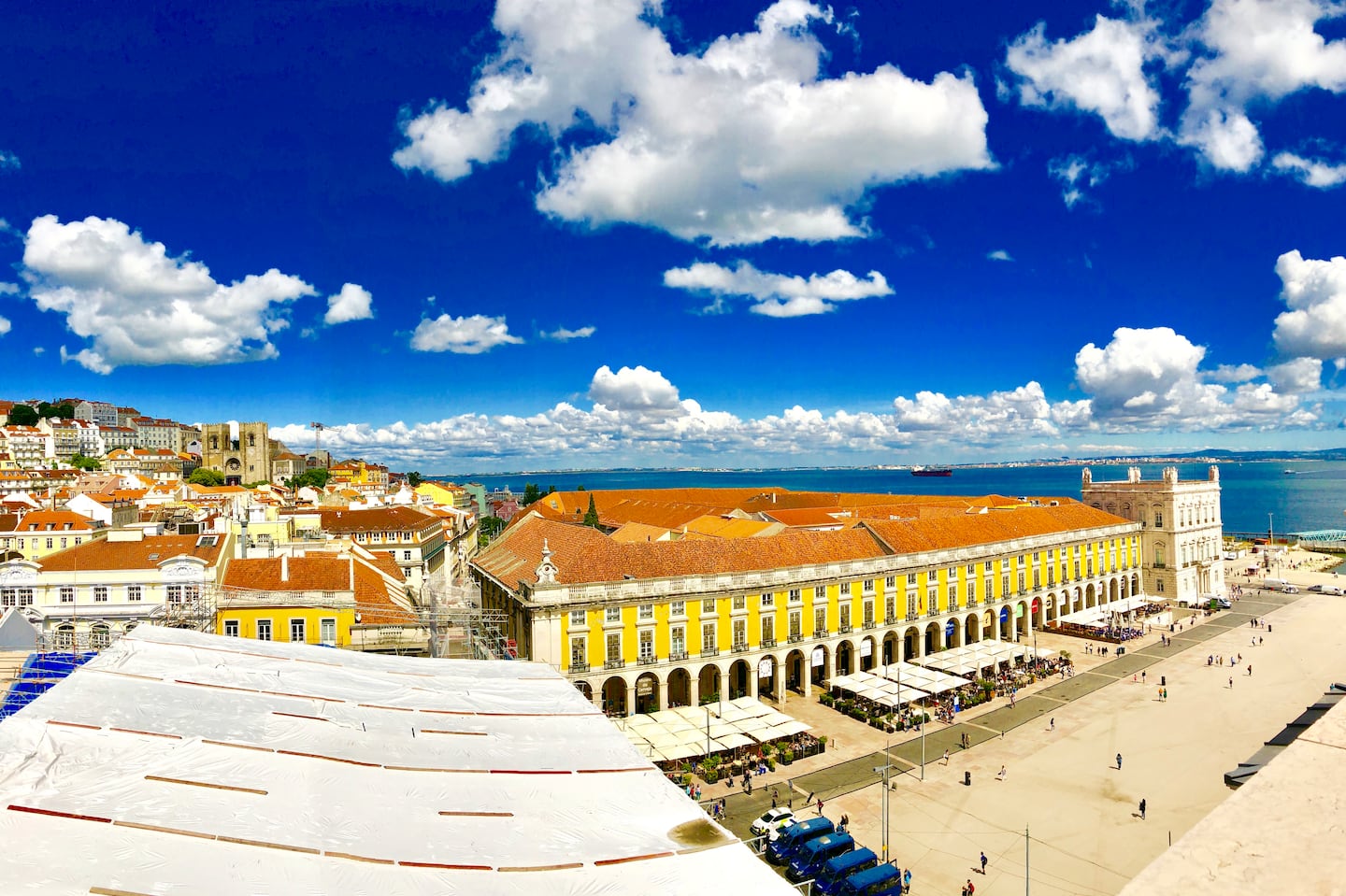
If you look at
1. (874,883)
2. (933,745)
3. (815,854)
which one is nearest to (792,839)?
(815,854)

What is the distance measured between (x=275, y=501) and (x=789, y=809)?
8612 centimetres

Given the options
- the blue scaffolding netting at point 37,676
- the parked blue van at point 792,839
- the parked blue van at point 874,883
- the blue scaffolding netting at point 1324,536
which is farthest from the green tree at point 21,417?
the blue scaffolding netting at point 1324,536

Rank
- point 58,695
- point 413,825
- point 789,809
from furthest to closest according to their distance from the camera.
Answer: point 789,809, point 58,695, point 413,825

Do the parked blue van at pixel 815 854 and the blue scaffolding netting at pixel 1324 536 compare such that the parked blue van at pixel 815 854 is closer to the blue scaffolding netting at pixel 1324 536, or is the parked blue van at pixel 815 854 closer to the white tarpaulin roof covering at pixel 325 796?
the white tarpaulin roof covering at pixel 325 796

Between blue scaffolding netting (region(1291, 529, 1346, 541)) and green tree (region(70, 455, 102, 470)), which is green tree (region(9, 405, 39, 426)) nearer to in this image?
green tree (region(70, 455, 102, 470))

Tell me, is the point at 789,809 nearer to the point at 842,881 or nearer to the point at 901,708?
the point at 842,881

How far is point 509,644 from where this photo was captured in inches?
1668

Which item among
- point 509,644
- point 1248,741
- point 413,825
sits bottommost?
point 1248,741

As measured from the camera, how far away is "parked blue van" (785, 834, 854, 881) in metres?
25.8

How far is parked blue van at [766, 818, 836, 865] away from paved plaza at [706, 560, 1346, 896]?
7.61 feet

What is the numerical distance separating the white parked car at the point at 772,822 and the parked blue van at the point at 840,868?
2.76 metres

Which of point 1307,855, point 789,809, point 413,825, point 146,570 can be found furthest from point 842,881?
point 146,570

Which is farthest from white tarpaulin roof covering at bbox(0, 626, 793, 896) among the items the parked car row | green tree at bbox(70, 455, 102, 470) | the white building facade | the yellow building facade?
green tree at bbox(70, 455, 102, 470)

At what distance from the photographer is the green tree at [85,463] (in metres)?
138
